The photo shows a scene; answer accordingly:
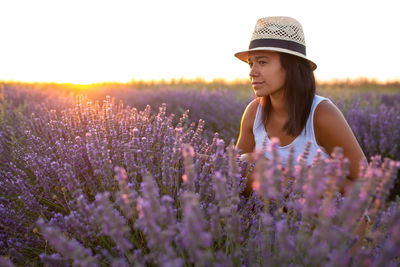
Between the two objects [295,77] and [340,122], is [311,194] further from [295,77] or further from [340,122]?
[295,77]

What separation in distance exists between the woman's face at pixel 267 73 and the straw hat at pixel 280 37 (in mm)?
90

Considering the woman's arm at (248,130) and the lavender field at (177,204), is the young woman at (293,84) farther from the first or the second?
the lavender field at (177,204)

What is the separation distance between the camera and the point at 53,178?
1892 mm

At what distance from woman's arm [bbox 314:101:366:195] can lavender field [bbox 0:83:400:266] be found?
33cm

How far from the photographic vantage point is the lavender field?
36.5 inches

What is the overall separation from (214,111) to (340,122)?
3246 millimetres

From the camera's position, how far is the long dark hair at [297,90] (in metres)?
2.37

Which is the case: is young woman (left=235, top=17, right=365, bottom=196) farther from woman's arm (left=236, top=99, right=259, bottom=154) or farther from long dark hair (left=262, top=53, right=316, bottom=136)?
woman's arm (left=236, top=99, right=259, bottom=154)

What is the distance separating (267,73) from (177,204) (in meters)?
1.20

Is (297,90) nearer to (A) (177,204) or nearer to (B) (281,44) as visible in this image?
(B) (281,44)

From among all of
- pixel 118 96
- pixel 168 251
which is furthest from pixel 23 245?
pixel 118 96

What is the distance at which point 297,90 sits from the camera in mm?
2373

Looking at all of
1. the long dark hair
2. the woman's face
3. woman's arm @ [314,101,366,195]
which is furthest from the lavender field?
the long dark hair

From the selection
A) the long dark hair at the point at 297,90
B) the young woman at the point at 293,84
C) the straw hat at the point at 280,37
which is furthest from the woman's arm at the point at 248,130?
the straw hat at the point at 280,37
